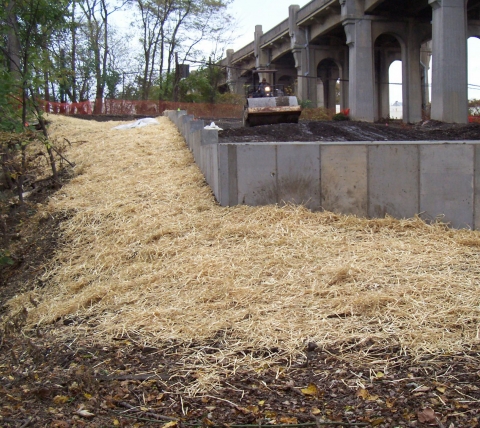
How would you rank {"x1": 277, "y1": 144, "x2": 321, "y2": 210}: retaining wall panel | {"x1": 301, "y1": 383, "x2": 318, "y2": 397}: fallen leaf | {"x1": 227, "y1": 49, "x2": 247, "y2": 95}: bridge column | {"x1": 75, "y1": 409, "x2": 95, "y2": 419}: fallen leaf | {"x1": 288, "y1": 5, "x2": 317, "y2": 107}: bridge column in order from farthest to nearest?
{"x1": 227, "y1": 49, "x2": 247, "y2": 95}: bridge column
{"x1": 288, "y1": 5, "x2": 317, "y2": 107}: bridge column
{"x1": 277, "y1": 144, "x2": 321, "y2": 210}: retaining wall panel
{"x1": 301, "y1": 383, "x2": 318, "y2": 397}: fallen leaf
{"x1": 75, "y1": 409, "x2": 95, "y2": 419}: fallen leaf

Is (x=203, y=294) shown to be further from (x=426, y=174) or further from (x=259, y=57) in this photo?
(x=259, y=57)

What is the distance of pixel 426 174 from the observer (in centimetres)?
687

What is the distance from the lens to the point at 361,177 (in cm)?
710

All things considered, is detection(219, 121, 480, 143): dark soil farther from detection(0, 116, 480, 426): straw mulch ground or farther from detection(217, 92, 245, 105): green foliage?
detection(217, 92, 245, 105): green foliage

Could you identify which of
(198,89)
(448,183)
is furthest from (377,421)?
(198,89)

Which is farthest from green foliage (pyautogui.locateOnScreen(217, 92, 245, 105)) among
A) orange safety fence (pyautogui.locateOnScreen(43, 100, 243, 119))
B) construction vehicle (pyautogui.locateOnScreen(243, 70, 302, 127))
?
construction vehicle (pyautogui.locateOnScreen(243, 70, 302, 127))

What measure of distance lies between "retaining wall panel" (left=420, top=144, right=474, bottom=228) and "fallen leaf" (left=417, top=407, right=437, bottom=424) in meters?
3.94

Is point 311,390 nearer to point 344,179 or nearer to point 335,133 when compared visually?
point 344,179

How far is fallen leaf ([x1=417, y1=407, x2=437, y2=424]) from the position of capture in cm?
309

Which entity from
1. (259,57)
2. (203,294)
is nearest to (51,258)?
(203,294)

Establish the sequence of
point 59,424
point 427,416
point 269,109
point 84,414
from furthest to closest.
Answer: point 269,109 → point 84,414 → point 59,424 → point 427,416

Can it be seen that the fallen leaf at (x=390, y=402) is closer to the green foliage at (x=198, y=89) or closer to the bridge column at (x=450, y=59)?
the bridge column at (x=450, y=59)

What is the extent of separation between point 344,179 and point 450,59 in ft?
63.5

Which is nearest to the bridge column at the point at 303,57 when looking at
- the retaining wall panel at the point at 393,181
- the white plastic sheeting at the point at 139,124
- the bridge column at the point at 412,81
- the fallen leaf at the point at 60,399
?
the bridge column at the point at 412,81
